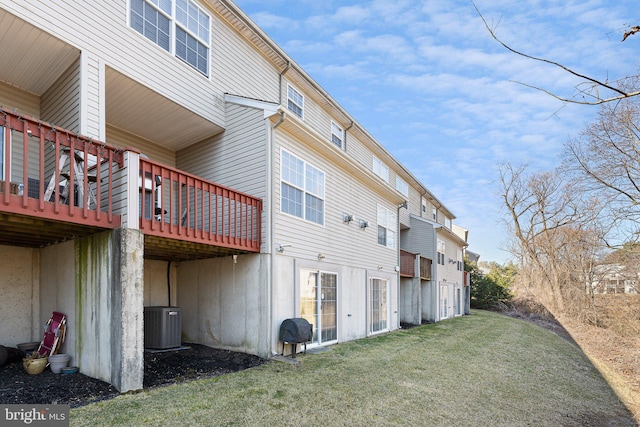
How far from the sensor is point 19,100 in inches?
288

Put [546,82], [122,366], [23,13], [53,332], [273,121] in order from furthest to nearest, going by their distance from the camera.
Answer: [273,121] → [53,332] → [23,13] → [122,366] → [546,82]

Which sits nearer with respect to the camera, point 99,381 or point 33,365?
point 99,381

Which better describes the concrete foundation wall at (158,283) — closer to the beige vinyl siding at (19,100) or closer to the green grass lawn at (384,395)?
the green grass lawn at (384,395)

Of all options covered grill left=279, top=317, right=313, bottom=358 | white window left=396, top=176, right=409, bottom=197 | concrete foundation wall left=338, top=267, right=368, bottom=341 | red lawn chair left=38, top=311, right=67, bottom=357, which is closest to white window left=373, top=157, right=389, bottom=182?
white window left=396, top=176, right=409, bottom=197

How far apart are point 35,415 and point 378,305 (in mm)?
10293

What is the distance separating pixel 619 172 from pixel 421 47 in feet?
32.8

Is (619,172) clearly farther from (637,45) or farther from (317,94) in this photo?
(637,45)

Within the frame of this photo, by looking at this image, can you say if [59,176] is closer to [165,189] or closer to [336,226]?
[165,189]

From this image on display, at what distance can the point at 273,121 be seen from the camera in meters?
8.28

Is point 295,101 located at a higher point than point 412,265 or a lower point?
higher

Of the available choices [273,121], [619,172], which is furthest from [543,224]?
[273,121]

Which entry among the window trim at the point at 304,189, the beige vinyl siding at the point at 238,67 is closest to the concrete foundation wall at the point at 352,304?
the window trim at the point at 304,189

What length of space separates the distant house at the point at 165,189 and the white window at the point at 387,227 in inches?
54.9

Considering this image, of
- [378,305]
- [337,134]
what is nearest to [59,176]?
[378,305]
